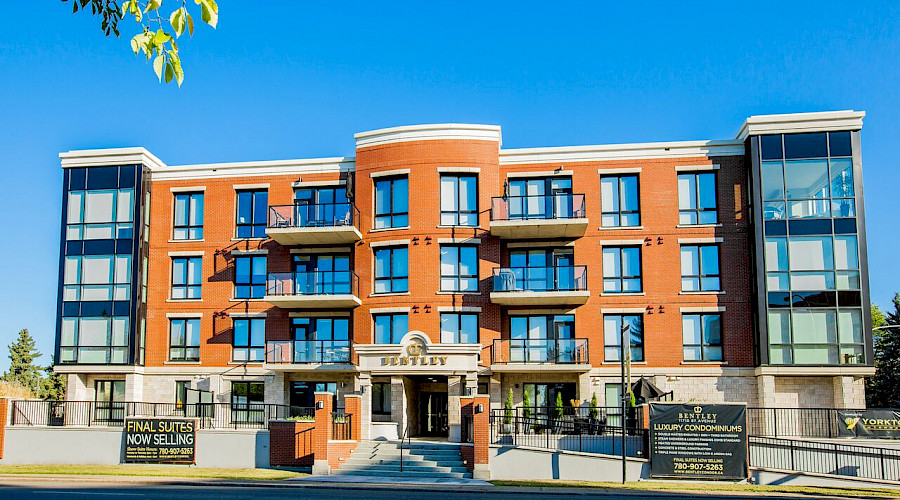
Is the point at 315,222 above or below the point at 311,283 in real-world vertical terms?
above

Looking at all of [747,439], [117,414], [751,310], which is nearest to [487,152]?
[751,310]

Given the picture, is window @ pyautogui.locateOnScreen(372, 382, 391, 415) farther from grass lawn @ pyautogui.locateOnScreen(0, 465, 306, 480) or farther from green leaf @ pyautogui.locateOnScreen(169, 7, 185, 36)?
green leaf @ pyautogui.locateOnScreen(169, 7, 185, 36)

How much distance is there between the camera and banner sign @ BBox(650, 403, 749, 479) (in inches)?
999

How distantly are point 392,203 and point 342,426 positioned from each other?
10.00m

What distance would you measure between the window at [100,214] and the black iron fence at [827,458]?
26316 mm

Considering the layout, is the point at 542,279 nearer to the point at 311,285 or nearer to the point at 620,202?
the point at 620,202

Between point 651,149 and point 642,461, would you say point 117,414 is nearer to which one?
point 642,461

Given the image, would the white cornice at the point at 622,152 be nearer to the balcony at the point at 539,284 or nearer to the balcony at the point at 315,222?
the balcony at the point at 539,284

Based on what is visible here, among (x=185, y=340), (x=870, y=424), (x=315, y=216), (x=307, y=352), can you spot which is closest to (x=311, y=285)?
(x=307, y=352)

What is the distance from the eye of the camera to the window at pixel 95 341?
35969 mm

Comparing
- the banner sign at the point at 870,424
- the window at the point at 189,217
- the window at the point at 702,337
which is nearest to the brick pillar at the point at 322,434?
the window at the point at 189,217

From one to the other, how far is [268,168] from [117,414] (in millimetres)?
11931

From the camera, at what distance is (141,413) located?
1350 inches

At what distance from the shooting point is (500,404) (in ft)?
110
